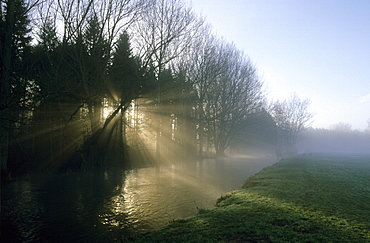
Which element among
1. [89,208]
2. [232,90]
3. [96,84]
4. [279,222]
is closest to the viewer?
[279,222]

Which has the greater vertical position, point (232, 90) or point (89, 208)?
point (232, 90)

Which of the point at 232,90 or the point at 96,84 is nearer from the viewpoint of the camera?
the point at 96,84

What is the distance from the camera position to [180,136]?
4322 centimetres

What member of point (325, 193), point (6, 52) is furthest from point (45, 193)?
point (325, 193)

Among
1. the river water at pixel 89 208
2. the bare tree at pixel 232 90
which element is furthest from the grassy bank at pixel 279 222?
the bare tree at pixel 232 90

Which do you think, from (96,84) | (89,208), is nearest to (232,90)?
(96,84)

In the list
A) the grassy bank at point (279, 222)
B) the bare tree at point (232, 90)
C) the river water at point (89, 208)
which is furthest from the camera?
the bare tree at point (232, 90)

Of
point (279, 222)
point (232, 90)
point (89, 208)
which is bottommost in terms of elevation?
point (89, 208)

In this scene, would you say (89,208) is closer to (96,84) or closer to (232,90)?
(96,84)

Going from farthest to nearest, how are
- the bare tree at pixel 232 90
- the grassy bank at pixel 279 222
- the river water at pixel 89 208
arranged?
the bare tree at pixel 232 90, the river water at pixel 89 208, the grassy bank at pixel 279 222

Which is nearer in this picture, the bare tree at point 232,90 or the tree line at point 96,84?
the tree line at point 96,84

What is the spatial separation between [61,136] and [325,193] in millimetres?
23107

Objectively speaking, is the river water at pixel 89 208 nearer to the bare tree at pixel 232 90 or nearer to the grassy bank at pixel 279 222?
the grassy bank at pixel 279 222

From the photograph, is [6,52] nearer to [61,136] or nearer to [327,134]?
[61,136]
